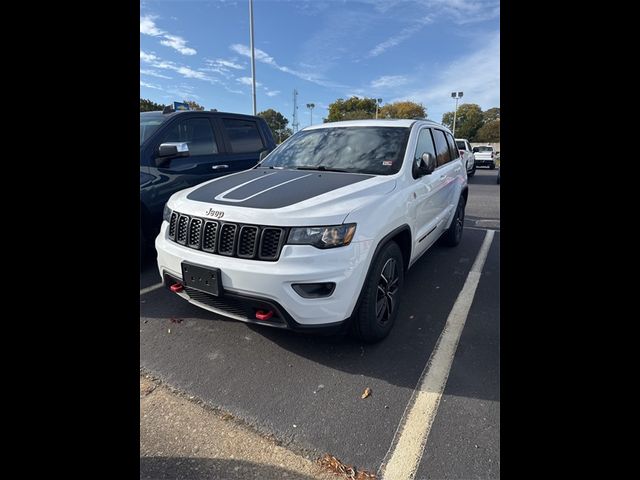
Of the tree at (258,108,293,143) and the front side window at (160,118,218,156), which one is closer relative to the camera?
the front side window at (160,118,218,156)

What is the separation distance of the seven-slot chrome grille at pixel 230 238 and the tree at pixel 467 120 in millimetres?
64998

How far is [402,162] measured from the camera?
10.6 feet

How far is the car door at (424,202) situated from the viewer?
129 inches

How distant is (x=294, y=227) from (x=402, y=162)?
1450 millimetres

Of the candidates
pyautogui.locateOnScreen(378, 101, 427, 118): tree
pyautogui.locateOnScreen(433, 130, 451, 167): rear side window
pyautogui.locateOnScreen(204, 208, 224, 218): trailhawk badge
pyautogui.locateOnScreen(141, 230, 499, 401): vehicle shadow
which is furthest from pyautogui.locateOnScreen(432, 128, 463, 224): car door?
Answer: pyautogui.locateOnScreen(378, 101, 427, 118): tree

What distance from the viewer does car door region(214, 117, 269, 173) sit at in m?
5.51

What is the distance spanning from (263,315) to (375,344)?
1.01 m

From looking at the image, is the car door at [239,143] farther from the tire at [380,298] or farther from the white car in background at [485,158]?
the white car in background at [485,158]

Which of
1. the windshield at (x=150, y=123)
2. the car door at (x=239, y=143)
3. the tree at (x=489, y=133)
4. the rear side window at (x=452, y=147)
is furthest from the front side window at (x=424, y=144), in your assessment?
the tree at (x=489, y=133)

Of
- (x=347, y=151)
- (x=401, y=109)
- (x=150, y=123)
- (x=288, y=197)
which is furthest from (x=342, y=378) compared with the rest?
(x=401, y=109)

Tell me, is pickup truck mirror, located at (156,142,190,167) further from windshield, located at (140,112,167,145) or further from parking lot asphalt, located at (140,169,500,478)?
parking lot asphalt, located at (140,169,500,478)

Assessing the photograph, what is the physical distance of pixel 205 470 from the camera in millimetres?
1772
